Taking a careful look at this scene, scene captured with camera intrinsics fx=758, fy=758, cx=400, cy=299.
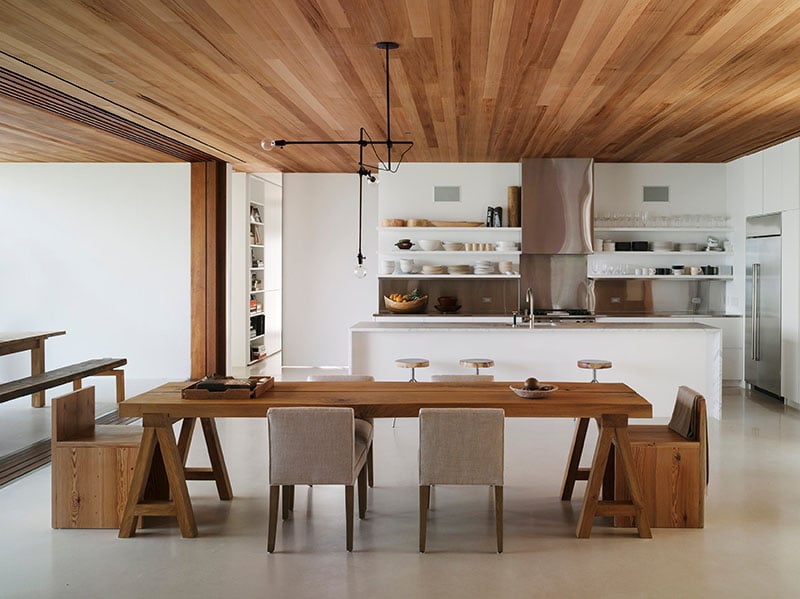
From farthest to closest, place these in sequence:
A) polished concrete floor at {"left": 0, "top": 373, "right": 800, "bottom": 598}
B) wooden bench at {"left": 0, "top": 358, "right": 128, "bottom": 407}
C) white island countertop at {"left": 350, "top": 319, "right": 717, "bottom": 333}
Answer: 1. white island countertop at {"left": 350, "top": 319, "right": 717, "bottom": 333}
2. wooden bench at {"left": 0, "top": 358, "right": 128, "bottom": 407}
3. polished concrete floor at {"left": 0, "top": 373, "right": 800, "bottom": 598}

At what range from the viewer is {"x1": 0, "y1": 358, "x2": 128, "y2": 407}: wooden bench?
18.9ft

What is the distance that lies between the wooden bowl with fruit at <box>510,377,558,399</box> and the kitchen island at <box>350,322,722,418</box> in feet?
9.01

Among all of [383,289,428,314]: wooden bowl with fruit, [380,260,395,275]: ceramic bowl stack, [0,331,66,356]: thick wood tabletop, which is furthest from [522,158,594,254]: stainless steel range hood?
[0,331,66,356]: thick wood tabletop

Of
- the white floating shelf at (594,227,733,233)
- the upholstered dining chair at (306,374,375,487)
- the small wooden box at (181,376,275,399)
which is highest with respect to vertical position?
the white floating shelf at (594,227,733,233)

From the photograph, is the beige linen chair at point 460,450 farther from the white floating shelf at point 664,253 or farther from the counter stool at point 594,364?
the white floating shelf at point 664,253

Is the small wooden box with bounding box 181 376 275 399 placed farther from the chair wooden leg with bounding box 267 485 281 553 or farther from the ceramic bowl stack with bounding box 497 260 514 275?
the ceramic bowl stack with bounding box 497 260 514 275

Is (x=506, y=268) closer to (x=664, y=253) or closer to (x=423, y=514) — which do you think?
(x=664, y=253)

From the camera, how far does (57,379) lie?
6320 millimetres

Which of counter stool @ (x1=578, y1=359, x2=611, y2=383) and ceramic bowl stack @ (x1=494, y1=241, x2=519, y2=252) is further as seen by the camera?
ceramic bowl stack @ (x1=494, y1=241, x2=519, y2=252)

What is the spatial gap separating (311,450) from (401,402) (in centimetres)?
58

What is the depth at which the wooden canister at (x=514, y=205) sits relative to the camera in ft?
29.7

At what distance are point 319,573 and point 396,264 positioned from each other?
5.97 metres

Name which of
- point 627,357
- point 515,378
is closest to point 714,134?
point 627,357

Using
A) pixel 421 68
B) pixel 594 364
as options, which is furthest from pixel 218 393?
pixel 594 364
